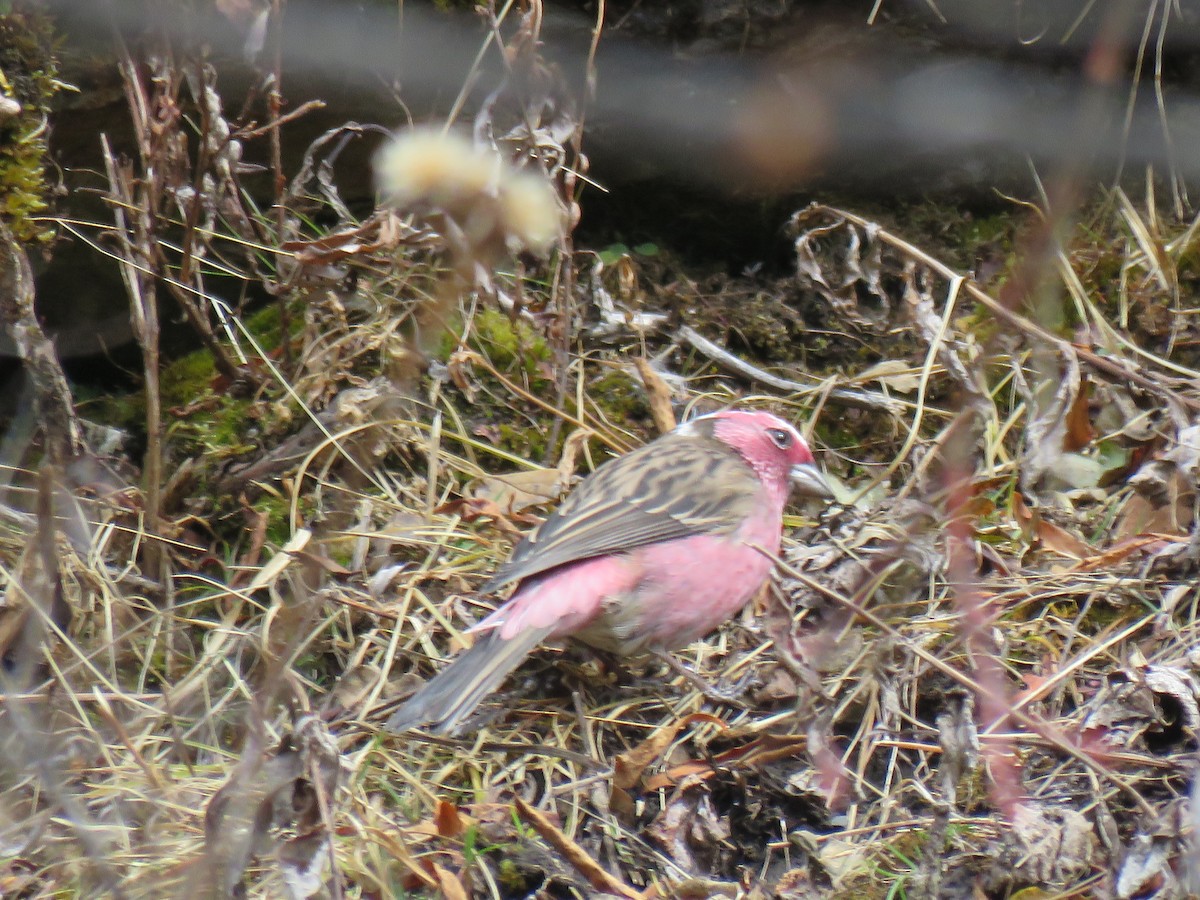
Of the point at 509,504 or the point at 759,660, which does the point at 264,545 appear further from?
the point at 759,660

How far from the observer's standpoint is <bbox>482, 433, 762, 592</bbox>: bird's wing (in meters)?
3.93

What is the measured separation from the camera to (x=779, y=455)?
4.63m

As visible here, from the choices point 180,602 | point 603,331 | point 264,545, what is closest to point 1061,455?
point 603,331

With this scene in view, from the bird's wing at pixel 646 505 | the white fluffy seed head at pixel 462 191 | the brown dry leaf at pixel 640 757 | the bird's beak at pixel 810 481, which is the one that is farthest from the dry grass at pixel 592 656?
the white fluffy seed head at pixel 462 191

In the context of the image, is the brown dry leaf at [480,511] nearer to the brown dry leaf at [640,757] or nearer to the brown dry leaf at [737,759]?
the brown dry leaf at [640,757]

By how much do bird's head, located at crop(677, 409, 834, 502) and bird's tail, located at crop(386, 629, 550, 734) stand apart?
1271mm

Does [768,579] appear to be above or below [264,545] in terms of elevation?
above

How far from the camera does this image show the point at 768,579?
12.4 feet

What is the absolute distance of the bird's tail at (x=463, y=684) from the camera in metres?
3.44

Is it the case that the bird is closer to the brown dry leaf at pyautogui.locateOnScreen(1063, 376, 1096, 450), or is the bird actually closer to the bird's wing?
the bird's wing

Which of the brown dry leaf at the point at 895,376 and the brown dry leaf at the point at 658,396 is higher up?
the brown dry leaf at the point at 895,376

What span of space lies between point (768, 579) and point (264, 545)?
175 centimetres

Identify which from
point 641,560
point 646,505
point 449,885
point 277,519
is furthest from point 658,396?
point 449,885

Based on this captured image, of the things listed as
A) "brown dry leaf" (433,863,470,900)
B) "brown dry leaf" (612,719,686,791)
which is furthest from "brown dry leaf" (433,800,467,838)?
"brown dry leaf" (612,719,686,791)
